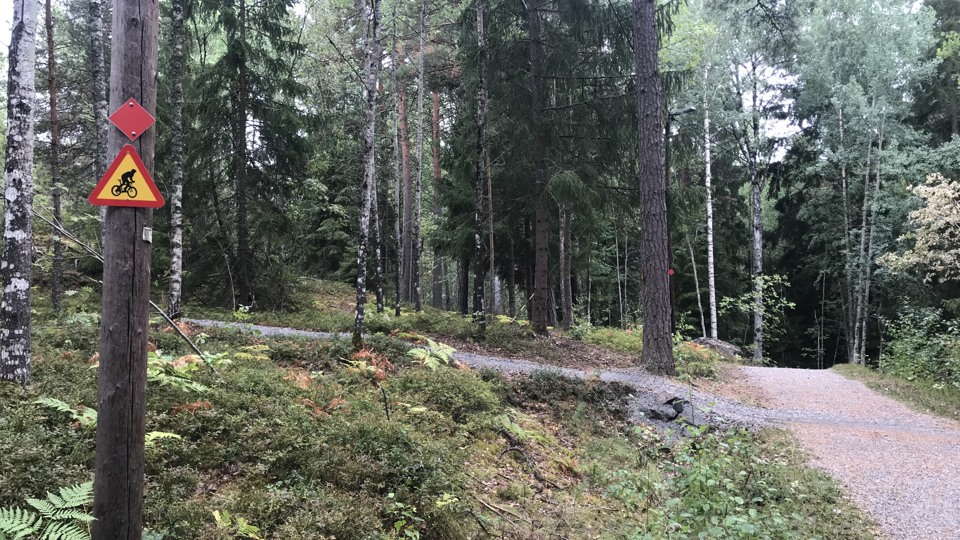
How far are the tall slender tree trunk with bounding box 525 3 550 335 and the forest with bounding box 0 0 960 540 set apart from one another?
3.7 inches

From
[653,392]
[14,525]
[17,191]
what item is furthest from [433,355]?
[14,525]

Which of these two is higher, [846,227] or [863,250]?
[846,227]

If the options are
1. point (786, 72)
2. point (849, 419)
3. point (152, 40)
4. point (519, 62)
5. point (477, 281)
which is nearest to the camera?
point (152, 40)

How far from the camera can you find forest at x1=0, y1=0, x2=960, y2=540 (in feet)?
14.7

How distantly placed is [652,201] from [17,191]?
10230 millimetres

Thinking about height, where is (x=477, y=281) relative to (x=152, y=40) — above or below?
below

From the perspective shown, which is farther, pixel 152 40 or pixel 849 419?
pixel 849 419

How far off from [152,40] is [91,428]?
3.19 metres

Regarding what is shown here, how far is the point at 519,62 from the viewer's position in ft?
45.0

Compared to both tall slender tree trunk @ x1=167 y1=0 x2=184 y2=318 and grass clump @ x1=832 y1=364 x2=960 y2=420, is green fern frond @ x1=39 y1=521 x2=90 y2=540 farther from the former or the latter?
grass clump @ x1=832 y1=364 x2=960 y2=420

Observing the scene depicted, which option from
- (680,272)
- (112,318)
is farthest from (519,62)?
(680,272)

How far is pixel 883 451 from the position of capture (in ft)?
24.1

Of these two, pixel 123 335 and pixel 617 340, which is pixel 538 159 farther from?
pixel 123 335

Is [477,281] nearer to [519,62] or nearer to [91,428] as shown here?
[519,62]
